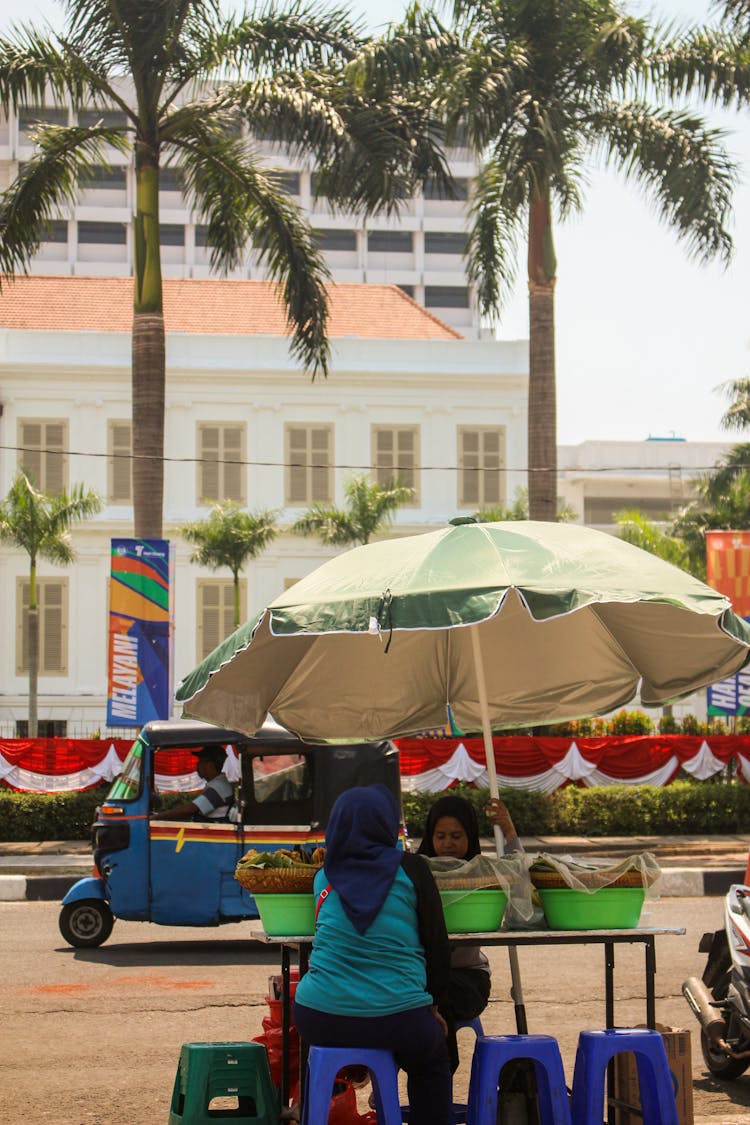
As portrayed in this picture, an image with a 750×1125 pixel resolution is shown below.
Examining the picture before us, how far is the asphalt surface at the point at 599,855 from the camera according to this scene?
15609 mm

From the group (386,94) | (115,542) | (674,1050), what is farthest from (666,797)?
(674,1050)

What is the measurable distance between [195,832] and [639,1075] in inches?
259

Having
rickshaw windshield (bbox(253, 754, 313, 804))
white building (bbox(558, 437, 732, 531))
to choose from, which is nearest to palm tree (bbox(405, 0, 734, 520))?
rickshaw windshield (bbox(253, 754, 313, 804))

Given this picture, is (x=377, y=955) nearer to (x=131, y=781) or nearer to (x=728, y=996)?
(x=728, y=996)

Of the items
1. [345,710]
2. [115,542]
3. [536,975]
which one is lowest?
[536,975]

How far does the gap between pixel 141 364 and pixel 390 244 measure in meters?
61.2

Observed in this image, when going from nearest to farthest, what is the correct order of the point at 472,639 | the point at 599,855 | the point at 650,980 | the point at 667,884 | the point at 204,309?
the point at 650,980
the point at 472,639
the point at 667,884
the point at 599,855
the point at 204,309

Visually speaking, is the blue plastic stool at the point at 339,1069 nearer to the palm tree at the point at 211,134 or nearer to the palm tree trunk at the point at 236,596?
the palm tree at the point at 211,134

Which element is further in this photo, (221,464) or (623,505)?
(623,505)

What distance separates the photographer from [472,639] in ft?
22.1

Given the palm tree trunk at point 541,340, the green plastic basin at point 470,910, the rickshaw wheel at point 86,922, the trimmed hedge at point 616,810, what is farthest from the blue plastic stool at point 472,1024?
the palm tree trunk at point 541,340

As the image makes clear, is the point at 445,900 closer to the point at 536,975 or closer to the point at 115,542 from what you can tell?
the point at 536,975

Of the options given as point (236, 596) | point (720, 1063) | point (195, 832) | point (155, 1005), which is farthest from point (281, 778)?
point (236, 596)

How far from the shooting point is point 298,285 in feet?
68.6
